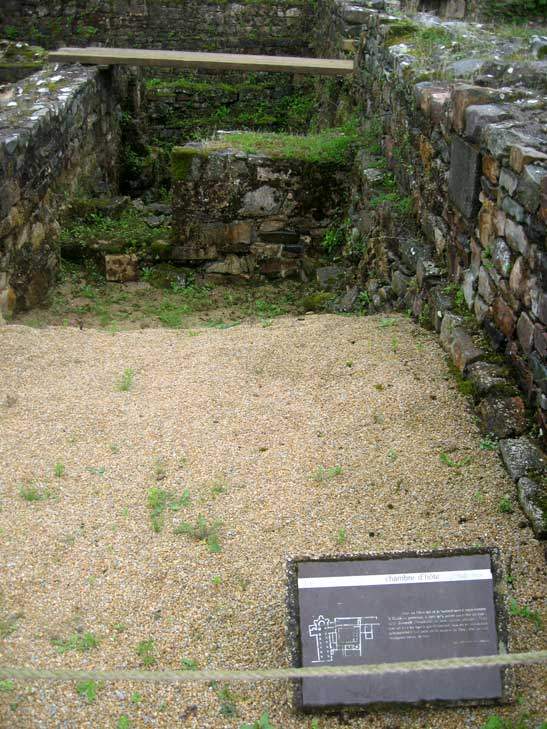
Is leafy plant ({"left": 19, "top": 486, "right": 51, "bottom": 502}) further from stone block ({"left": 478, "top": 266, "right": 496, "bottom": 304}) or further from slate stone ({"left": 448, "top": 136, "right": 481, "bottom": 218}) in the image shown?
slate stone ({"left": 448, "top": 136, "right": 481, "bottom": 218})

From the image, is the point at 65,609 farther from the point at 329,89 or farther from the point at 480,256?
the point at 329,89

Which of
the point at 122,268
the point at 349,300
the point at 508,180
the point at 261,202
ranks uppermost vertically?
the point at 508,180

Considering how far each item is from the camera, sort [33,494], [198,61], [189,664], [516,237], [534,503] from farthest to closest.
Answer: [198,61]
[516,237]
[33,494]
[534,503]
[189,664]

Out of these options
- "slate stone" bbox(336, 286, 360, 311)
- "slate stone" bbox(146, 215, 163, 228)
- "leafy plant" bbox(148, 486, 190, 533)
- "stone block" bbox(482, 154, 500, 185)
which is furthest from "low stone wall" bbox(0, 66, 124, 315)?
"stone block" bbox(482, 154, 500, 185)

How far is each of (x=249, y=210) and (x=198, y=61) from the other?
294 cm

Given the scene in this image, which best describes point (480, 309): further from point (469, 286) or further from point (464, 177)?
point (464, 177)

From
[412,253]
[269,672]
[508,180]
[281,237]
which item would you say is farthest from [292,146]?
[269,672]

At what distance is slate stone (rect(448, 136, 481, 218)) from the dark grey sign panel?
2474 mm

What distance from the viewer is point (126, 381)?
467cm

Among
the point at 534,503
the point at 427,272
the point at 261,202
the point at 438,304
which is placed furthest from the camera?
the point at 261,202

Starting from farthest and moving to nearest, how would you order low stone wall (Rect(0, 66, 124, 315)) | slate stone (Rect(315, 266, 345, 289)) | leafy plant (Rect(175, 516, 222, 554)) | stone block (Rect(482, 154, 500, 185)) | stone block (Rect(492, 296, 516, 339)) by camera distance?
slate stone (Rect(315, 266, 345, 289)), low stone wall (Rect(0, 66, 124, 315)), stone block (Rect(482, 154, 500, 185)), stone block (Rect(492, 296, 516, 339)), leafy plant (Rect(175, 516, 222, 554))

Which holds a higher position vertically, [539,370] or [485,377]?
[539,370]

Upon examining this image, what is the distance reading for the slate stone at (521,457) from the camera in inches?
137

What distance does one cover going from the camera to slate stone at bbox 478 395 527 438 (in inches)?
146
